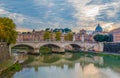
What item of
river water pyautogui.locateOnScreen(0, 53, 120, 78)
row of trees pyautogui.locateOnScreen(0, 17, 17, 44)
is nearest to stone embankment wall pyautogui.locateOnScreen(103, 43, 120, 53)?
river water pyautogui.locateOnScreen(0, 53, 120, 78)

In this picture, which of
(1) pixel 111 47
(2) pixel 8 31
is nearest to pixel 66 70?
(2) pixel 8 31

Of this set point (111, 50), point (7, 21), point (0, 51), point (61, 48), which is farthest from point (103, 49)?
point (0, 51)

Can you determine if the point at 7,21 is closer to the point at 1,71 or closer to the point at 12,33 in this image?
the point at 12,33

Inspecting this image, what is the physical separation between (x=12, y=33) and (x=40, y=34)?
44.3m

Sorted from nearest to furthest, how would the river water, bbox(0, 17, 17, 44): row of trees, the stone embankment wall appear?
the river water, bbox(0, 17, 17, 44): row of trees, the stone embankment wall

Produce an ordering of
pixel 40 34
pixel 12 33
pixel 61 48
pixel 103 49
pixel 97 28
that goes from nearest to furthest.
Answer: pixel 12 33 → pixel 61 48 → pixel 103 49 → pixel 40 34 → pixel 97 28

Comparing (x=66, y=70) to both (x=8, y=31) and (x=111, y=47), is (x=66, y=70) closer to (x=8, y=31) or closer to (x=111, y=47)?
(x=8, y=31)

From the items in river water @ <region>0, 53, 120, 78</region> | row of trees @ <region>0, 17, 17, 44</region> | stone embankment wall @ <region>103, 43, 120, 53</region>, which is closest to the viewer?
river water @ <region>0, 53, 120, 78</region>

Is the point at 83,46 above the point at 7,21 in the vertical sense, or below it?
below

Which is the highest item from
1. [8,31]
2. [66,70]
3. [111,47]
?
[8,31]

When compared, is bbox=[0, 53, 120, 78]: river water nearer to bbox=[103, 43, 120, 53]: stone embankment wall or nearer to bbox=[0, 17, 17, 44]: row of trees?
bbox=[0, 17, 17, 44]: row of trees

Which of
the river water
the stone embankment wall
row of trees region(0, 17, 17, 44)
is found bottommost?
the river water

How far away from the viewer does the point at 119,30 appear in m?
64.0

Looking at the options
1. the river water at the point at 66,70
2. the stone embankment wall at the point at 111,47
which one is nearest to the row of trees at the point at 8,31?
the river water at the point at 66,70
